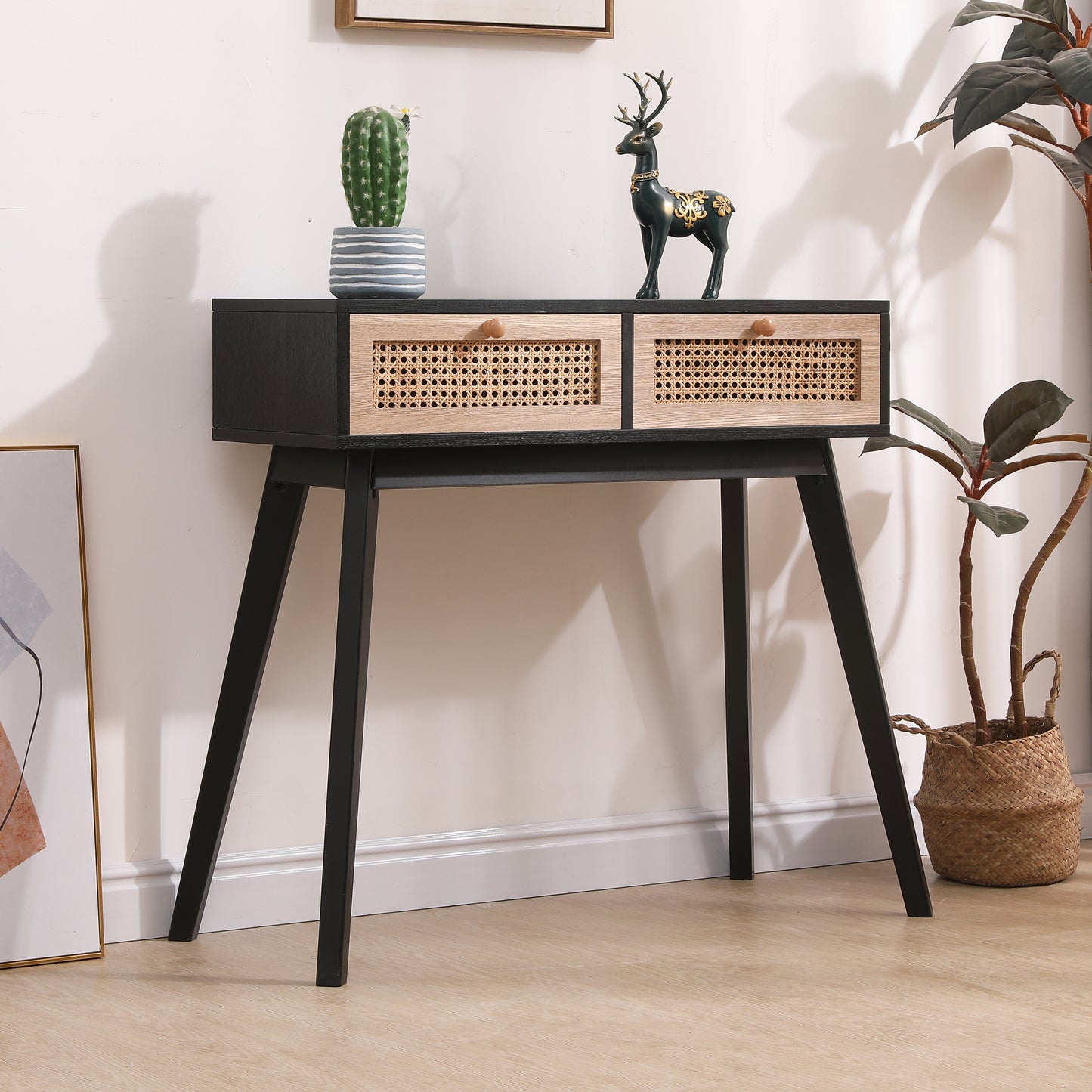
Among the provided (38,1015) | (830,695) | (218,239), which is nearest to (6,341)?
(218,239)

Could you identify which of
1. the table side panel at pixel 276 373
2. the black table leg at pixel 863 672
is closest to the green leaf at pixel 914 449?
the black table leg at pixel 863 672

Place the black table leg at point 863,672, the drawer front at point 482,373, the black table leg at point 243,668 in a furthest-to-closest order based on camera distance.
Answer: the black table leg at point 863,672
the black table leg at point 243,668
the drawer front at point 482,373

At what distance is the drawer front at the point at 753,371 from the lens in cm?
196

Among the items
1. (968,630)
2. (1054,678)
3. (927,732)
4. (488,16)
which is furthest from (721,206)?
(1054,678)

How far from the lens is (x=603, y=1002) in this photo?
72.6 inches

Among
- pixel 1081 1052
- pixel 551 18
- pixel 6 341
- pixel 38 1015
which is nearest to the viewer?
pixel 1081 1052

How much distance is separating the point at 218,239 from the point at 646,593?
0.88 metres

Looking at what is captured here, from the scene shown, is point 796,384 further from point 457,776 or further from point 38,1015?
point 38,1015

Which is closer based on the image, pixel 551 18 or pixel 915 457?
pixel 551 18

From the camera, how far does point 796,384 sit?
6.73 ft

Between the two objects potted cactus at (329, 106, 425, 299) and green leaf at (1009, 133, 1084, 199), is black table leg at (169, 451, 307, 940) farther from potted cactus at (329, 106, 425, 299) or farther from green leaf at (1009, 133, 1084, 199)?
green leaf at (1009, 133, 1084, 199)

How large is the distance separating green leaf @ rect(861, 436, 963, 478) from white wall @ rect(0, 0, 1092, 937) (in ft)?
0.61

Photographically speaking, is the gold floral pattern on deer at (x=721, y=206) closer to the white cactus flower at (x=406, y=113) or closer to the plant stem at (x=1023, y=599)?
the white cactus flower at (x=406, y=113)

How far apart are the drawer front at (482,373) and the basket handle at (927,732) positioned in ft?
2.66
